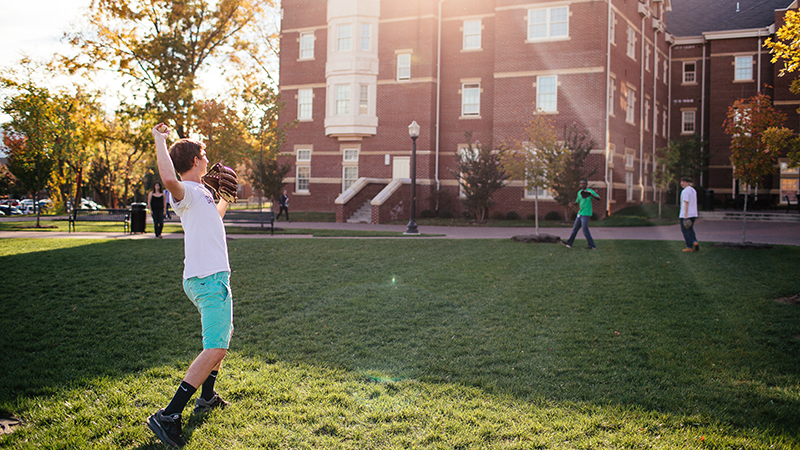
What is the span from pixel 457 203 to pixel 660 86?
18209 millimetres

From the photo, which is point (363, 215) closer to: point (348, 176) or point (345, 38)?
point (348, 176)

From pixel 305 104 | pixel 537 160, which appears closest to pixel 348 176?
pixel 305 104

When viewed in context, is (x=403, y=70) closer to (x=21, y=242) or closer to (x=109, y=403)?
(x=21, y=242)

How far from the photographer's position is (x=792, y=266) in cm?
1075

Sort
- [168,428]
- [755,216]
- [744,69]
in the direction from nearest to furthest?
1. [168,428]
2. [755,216]
3. [744,69]

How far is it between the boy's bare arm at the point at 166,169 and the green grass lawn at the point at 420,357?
1678mm

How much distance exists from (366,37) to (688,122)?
24.5m

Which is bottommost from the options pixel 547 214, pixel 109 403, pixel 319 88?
pixel 109 403

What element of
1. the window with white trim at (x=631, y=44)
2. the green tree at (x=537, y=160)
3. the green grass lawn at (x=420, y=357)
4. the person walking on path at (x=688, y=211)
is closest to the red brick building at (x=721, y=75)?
the window with white trim at (x=631, y=44)

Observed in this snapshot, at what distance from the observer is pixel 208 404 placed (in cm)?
404

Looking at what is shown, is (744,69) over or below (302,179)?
over

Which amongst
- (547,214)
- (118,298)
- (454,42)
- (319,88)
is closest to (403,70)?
(454,42)

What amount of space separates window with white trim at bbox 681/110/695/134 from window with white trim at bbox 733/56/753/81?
3465 millimetres

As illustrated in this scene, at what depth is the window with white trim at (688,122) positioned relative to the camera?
1503 inches
